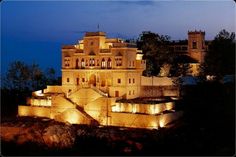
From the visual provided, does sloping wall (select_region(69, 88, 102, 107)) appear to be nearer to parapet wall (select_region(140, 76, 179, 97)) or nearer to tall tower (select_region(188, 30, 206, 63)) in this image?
parapet wall (select_region(140, 76, 179, 97))

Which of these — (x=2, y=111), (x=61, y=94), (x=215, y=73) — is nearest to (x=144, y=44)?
(x=215, y=73)

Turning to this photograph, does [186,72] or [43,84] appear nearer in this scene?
[186,72]

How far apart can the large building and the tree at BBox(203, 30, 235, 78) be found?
108 inches

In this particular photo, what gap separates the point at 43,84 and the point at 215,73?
1290cm

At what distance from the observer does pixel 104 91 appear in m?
A: 24.9

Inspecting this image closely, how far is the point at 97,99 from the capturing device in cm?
A: 2277

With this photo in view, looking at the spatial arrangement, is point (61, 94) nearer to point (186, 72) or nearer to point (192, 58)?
point (186, 72)

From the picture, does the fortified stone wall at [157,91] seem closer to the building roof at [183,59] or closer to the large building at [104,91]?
the large building at [104,91]

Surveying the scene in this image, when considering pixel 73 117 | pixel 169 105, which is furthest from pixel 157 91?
pixel 73 117

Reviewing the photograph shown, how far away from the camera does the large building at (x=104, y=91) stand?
2203cm

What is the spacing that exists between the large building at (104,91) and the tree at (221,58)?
108 inches

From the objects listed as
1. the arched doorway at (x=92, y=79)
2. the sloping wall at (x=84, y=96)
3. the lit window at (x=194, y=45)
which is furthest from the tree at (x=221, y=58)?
the sloping wall at (x=84, y=96)

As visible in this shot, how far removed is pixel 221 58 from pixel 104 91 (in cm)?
737

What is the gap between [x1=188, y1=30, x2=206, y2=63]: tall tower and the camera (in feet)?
109
